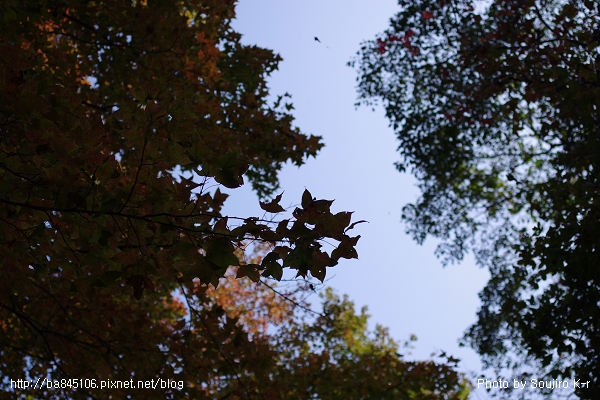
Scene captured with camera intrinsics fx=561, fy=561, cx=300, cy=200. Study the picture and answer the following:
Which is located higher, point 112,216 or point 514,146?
point 514,146

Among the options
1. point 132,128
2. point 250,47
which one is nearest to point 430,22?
point 250,47

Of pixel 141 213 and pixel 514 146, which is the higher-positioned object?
pixel 514 146

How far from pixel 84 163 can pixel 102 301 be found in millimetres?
3203

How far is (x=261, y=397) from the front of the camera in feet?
18.9

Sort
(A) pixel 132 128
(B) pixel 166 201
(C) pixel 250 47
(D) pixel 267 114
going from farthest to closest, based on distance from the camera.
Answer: (C) pixel 250 47 < (D) pixel 267 114 < (A) pixel 132 128 < (B) pixel 166 201

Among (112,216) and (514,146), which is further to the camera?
(514,146)

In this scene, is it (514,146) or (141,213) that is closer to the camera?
(141,213)

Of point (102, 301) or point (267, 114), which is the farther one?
point (267, 114)

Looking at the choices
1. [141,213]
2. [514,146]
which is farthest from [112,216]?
[514,146]

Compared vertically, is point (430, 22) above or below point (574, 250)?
above

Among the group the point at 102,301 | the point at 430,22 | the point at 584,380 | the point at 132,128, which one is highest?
the point at 430,22

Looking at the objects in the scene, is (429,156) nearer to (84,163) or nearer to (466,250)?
(466,250)

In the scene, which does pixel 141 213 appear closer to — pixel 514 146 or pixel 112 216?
pixel 112 216

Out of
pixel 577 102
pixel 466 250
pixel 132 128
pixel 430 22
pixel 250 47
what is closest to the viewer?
pixel 132 128
